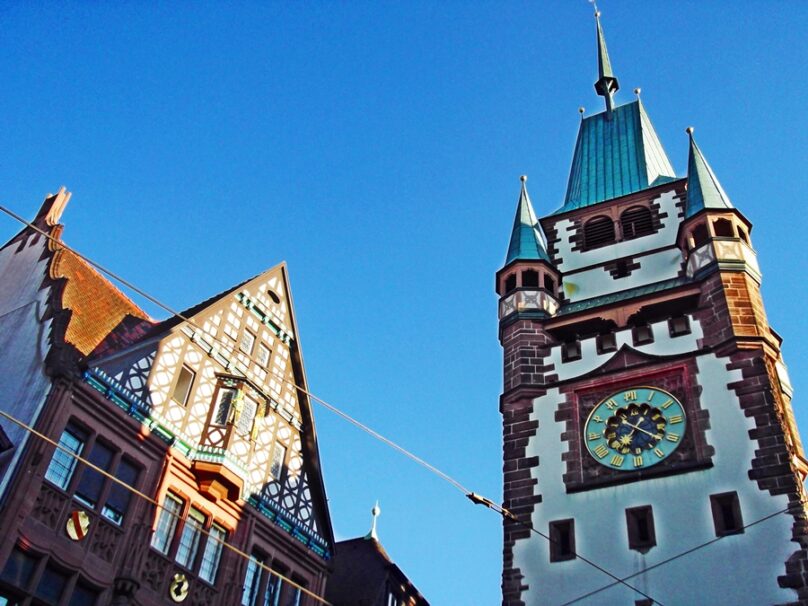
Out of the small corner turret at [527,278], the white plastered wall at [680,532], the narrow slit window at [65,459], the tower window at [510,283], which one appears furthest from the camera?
the tower window at [510,283]

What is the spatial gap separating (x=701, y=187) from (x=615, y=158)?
6454mm

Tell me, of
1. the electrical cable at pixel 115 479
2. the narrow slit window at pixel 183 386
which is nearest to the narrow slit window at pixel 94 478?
the electrical cable at pixel 115 479

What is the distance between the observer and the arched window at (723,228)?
78.0 ft

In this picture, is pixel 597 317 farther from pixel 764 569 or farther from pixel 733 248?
pixel 764 569

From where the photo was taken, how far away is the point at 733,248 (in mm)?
23141

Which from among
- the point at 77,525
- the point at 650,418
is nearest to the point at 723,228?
the point at 650,418

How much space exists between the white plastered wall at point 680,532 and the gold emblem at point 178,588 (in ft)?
20.9

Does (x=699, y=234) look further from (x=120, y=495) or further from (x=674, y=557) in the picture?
(x=120, y=495)

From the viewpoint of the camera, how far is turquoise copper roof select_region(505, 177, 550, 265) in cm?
2616

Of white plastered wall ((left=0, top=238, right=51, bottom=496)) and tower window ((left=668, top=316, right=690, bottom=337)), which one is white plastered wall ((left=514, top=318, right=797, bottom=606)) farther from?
white plastered wall ((left=0, top=238, right=51, bottom=496))

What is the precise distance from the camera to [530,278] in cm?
2566

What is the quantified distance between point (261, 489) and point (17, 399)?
17.2 feet

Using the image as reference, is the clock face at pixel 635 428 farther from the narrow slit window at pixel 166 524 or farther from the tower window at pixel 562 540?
the narrow slit window at pixel 166 524

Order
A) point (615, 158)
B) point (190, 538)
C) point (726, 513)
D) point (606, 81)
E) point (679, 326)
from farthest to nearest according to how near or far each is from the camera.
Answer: point (606, 81) → point (615, 158) → point (679, 326) → point (726, 513) → point (190, 538)
